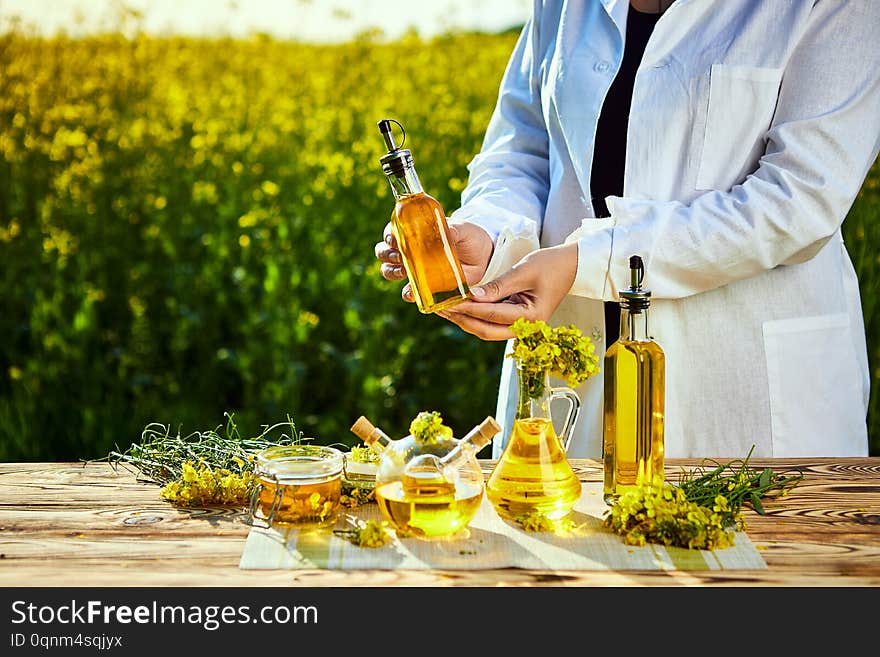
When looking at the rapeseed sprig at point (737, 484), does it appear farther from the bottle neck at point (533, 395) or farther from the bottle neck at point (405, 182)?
the bottle neck at point (405, 182)

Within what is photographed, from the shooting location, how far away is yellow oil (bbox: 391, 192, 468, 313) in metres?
1.27

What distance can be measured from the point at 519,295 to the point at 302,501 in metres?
0.48

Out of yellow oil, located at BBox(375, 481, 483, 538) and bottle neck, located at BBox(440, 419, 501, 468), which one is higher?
bottle neck, located at BBox(440, 419, 501, 468)

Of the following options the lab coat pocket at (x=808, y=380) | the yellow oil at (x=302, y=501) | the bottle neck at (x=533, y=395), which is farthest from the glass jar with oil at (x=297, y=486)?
the lab coat pocket at (x=808, y=380)

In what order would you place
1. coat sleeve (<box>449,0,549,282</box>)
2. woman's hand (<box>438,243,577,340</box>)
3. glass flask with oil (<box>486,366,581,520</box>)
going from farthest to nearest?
1. coat sleeve (<box>449,0,549,282</box>)
2. woman's hand (<box>438,243,577,340</box>)
3. glass flask with oil (<box>486,366,581,520</box>)

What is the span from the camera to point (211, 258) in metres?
3.30

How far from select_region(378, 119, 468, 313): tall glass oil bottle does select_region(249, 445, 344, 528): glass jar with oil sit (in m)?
0.26

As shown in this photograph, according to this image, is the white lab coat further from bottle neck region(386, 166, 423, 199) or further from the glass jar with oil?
the glass jar with oil

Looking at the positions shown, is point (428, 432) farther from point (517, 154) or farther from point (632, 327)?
point (517, 154)

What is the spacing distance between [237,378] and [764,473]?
7.09 ft

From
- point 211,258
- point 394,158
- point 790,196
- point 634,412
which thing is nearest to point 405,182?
point 394,158

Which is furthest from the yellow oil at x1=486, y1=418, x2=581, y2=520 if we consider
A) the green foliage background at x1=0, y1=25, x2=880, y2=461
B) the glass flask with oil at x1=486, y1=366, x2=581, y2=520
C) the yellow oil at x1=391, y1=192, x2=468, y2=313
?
the green foliage background at x1=0, y1=25, x2=880, y2=461

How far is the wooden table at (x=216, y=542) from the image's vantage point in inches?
41.3

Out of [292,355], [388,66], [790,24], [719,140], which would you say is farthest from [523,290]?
[388,66]
